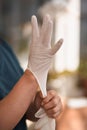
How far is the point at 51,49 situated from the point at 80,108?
169cm

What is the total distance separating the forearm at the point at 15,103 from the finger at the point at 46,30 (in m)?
0.12

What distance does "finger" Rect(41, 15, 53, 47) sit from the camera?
0.82 m

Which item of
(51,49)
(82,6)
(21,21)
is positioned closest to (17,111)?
(51,49)

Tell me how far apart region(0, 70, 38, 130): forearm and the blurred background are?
1.82 metres

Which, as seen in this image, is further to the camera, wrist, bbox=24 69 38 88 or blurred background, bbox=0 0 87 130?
blurred background, bbox=0 0 87 130

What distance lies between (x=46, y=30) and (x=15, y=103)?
0.20 m

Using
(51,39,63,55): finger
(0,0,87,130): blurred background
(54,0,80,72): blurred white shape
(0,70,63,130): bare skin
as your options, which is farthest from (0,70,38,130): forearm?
(54,0,80,72): blurred white shape

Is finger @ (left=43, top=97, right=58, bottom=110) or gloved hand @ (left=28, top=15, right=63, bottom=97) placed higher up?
gloved hand @ (left=28, top=15, right=63, bottom=97)

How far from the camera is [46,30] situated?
0.82 m

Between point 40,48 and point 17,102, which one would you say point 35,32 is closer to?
point 40,48

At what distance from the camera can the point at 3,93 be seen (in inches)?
36.3

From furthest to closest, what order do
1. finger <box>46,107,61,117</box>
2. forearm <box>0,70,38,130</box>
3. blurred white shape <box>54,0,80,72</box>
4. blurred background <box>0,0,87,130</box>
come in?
blurred white shape <box>54,0,80,72</box> < blurred background <box>0,0,87,130</box> < finger <box>46,107,61,117</box> < forearm <box>0,70,38,130</box>

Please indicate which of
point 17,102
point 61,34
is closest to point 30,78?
point 17,102

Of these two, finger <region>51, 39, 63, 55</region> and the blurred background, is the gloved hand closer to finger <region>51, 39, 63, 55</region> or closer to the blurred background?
finger <region>51, 39, 63, 55</region>
